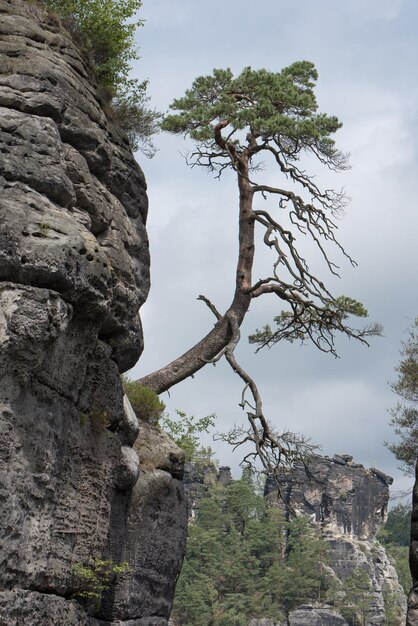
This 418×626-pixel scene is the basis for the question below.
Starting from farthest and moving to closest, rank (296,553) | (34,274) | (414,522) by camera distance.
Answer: (296,553)
(34,274)
(414,522)

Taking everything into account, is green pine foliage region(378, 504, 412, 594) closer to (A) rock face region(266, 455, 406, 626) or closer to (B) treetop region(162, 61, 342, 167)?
(A) rock face region(266, 455, 406, 626)

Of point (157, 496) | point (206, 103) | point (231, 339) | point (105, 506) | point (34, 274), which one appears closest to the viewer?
point (34, 274)

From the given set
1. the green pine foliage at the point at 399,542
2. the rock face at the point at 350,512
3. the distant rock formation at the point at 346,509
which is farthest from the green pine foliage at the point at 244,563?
the green pine foliage at the point at 399,542

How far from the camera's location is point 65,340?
11.0 meters

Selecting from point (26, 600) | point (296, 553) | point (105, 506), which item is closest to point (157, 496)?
point (105, 506)

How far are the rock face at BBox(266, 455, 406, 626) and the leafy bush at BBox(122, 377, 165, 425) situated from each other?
61.9 meters

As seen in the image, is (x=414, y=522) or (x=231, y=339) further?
(x=231, y=339)

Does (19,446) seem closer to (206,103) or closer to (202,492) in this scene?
(206,103)

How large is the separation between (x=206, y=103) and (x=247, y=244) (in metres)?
3.59

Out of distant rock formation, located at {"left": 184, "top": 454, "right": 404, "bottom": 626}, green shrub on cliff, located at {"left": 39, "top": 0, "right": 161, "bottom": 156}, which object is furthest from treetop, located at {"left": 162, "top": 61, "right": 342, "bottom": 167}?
distant rock formation, located at {"left": 184, "top": 454, "right": 404, "bottom": 626}

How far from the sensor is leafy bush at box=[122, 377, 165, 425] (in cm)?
1686

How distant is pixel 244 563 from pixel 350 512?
19.8 meters

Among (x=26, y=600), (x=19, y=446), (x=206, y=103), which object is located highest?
(x=206, y=103)

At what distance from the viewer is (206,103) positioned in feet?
Result: 69.6
